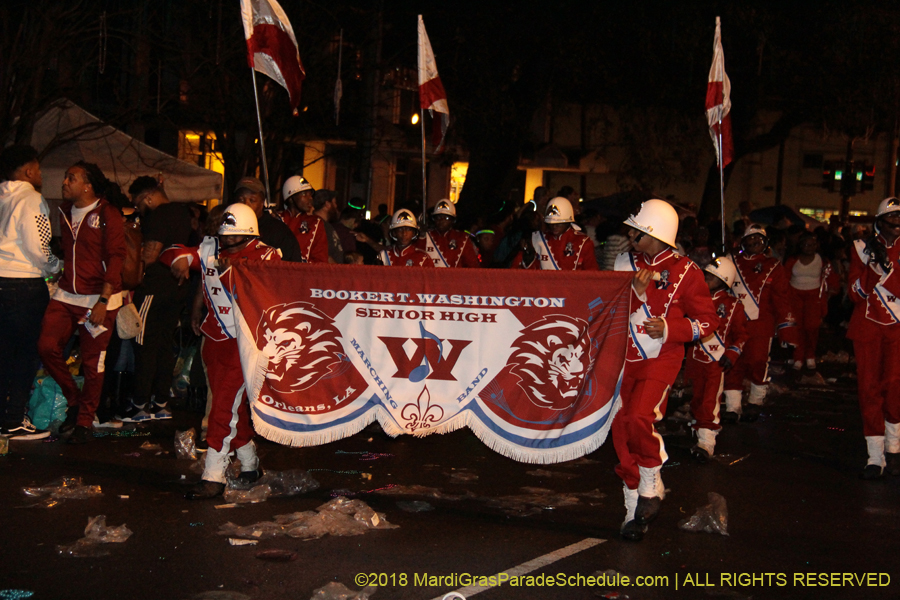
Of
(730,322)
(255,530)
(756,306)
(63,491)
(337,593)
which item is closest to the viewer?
(337,593)

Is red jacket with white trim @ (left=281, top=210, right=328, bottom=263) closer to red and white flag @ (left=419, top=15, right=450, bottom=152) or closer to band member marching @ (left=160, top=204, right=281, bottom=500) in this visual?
red and white flag @ (left=419, top=15, right=450, bottom=152)

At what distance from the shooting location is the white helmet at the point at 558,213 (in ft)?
34.3

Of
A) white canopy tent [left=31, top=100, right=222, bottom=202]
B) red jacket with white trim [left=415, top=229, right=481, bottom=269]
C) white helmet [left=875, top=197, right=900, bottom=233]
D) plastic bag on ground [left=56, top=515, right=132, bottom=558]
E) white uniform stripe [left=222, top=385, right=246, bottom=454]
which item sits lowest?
plastic bag on ground [left=56, top=515, right=132, bottom=558]

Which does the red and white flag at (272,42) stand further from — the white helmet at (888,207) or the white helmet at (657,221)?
the white helmet at (888,207)

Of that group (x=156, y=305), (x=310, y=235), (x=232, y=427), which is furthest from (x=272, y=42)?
(x=232, y=427)

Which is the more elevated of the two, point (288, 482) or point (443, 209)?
point (443, 209)

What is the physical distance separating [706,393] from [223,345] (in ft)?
14.4

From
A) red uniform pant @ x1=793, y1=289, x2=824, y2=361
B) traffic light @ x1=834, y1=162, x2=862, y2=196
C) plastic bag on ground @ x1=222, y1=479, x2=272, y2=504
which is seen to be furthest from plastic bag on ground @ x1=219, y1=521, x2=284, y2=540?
traffic light @ x1=834, y1=162, x2=862, y2=196

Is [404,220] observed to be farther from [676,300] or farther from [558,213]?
[676,300]

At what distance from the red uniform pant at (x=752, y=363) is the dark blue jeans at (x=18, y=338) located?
6836 millimetres

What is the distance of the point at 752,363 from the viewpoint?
11484mm

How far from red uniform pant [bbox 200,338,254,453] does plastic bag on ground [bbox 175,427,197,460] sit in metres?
1.17

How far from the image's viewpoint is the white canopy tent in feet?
46.4

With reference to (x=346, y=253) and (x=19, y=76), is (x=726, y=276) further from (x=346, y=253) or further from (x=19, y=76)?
(x=19, y=76)
